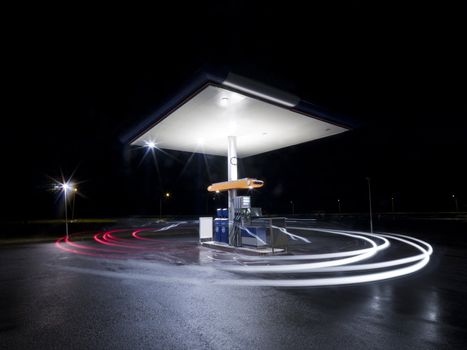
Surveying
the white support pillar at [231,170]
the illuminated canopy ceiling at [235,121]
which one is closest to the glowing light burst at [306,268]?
the white support pillar at [231,170]

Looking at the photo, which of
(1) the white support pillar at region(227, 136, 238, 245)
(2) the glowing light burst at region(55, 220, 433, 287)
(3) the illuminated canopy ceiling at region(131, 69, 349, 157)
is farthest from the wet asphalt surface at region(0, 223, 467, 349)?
(3) the illuminated canopy ceiling at region(131, 69, 349, 157)

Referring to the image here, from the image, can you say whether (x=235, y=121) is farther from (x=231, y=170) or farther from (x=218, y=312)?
(x=218, y=312)

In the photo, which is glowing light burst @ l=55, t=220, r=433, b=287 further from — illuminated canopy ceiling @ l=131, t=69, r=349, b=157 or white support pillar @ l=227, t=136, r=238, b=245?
illuminated canopy ceiling @ l=131, t=69, r=349, b=157

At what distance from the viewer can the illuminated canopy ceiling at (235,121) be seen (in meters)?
10.8

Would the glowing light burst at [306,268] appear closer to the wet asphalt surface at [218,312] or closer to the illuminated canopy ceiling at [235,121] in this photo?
the wet asphalt surface at [218,312]

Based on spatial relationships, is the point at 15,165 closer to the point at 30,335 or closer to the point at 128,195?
the point at 128,195

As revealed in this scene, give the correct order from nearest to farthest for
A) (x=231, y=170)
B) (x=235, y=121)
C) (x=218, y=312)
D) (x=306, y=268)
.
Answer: (x=218, y=312) → (x=306, y=268) → (x=235, y=121) → (x=231, y=170)

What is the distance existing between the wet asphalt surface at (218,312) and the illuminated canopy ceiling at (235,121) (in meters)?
6.15

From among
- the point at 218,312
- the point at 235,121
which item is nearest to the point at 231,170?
the point at 235,121

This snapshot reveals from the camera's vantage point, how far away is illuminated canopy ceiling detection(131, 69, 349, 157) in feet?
35.5

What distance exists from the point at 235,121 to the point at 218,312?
10.1 m

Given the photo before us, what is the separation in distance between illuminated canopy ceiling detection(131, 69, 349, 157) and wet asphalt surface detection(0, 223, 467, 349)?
6.15 metres

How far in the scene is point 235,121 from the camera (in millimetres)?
14188

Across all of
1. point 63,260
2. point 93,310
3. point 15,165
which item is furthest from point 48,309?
point 15,165
